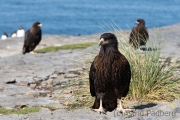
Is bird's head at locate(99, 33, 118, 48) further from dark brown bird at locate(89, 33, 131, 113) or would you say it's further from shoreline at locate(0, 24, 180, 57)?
shoreline at locate(0, 24, 180, 57)

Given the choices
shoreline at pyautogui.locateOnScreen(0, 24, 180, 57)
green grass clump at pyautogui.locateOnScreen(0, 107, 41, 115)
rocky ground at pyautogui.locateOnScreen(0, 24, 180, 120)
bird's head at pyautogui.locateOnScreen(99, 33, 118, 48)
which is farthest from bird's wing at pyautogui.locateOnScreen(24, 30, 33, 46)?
bird's head at pyautogui.locateOnScreen(99, 33, 118, 48)

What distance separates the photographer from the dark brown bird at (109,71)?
259 inches

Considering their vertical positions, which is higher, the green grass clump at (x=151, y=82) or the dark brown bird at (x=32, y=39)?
the dark brown bird at (x=32, y=39)

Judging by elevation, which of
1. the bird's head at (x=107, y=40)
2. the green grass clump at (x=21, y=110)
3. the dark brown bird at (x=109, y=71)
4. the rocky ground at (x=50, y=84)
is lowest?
the green grass clump at (x=21, y=110)

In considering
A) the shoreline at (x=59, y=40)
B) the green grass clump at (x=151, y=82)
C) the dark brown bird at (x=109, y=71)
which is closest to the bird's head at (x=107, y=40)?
the dark brown bird at (x=109, y=71)

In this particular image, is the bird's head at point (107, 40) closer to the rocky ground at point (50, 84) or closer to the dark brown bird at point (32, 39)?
Answer: the rocky ground at point (50, 84)

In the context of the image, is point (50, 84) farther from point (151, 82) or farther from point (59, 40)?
point (59, 40)

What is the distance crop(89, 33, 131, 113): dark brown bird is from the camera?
6.58 metres

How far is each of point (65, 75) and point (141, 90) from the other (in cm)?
351

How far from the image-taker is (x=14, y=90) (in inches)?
416

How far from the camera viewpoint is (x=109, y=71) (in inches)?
259

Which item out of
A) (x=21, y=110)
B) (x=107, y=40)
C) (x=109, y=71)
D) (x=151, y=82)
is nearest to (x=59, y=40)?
(x=151, y=82)

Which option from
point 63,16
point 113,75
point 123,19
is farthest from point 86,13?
point 113,75

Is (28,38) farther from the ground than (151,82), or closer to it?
farther from the ground
